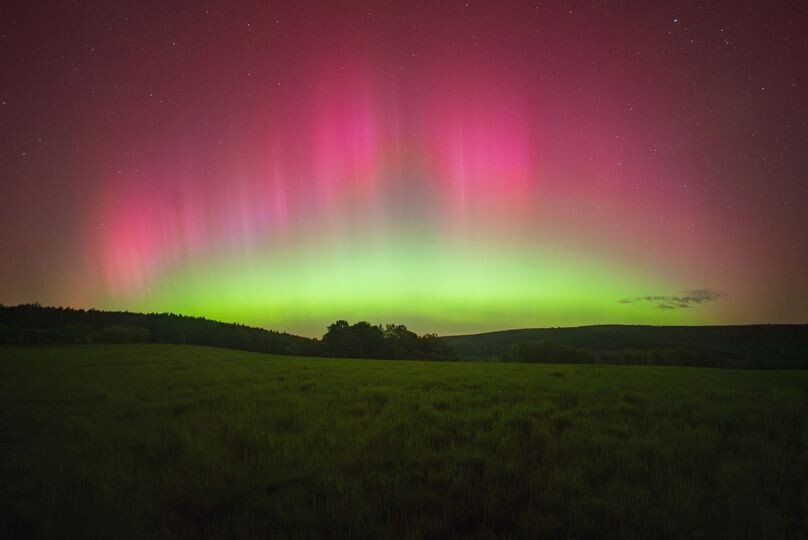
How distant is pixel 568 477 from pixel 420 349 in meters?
81.6

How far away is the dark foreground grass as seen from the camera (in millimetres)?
5250

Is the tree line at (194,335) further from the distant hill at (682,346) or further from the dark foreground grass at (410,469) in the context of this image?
the dark foreground grass at (410,469)

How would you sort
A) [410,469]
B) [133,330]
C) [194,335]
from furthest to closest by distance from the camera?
[194,335], [133,330], [410,469]

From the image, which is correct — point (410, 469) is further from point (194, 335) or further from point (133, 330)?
point (194, 335)

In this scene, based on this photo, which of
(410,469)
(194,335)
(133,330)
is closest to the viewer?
(410,469)

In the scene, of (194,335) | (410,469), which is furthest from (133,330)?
(410,469)

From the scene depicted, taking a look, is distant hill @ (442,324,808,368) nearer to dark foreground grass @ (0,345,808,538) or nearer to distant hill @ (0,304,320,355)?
distant hill @ (0,304,320,355)

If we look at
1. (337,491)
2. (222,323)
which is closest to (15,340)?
(222,323)

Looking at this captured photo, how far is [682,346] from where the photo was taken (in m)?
87.0

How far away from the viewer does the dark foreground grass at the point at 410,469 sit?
525cm

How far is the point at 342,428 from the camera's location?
9.83m

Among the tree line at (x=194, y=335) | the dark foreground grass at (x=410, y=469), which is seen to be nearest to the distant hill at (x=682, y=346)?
the tree line at (x=194, y=335)

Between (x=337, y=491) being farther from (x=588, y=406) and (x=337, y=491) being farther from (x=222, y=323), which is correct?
(x=222, y=323)

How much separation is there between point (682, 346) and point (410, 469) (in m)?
98.3
